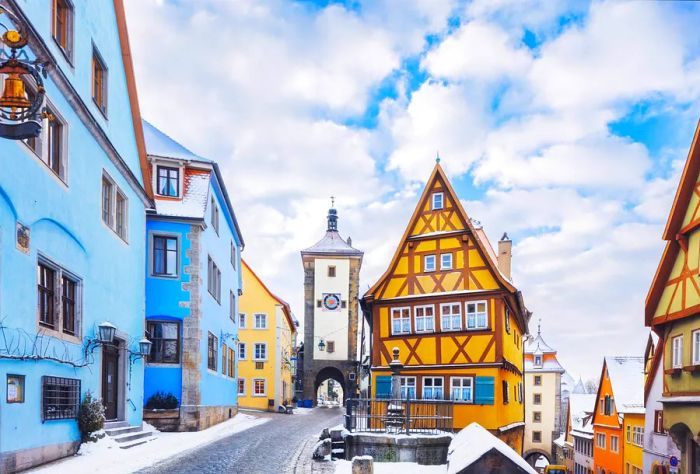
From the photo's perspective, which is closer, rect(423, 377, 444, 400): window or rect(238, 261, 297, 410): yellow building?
rect(423, 377, 444, 400): window

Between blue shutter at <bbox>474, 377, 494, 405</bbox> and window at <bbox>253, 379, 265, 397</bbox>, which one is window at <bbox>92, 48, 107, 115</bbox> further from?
window at <bbox>253, 379, 265, 397</bbox>

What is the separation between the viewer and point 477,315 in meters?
29.6

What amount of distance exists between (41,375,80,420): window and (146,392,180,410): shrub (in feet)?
26.5

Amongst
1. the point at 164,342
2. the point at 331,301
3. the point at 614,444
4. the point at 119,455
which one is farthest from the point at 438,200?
the point at 331,301

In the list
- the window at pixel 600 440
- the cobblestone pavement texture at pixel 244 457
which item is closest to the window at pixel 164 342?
the cobblestone pavement texture at pixel 244 457

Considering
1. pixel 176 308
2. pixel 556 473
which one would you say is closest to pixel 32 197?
pixel 176 308

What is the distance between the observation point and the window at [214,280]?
89.8 feet

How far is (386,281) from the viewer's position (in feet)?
105

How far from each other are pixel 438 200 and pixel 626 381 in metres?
21.0

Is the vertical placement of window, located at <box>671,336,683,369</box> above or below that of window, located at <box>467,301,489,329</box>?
below

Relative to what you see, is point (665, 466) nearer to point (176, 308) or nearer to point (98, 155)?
point (176, 308)

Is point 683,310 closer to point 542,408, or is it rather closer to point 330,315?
point 330,315

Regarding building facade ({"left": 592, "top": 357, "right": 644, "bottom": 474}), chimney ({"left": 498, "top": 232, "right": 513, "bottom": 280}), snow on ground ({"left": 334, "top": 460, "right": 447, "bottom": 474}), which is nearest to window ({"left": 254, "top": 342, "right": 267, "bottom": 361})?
chimney ({"left": 498, "top": 232, "right": 513, "bottom": 280})

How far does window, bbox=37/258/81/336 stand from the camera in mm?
13336
